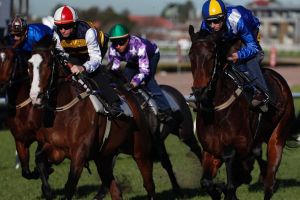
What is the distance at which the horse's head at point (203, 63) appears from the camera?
23.5 feet

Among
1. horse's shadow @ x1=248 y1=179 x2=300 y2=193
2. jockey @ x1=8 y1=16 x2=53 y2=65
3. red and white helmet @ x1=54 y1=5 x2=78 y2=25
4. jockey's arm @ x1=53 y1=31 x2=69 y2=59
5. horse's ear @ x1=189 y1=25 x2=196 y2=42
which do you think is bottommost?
horse's shadow @ x1=248 y1=179 x2=300 y2=193

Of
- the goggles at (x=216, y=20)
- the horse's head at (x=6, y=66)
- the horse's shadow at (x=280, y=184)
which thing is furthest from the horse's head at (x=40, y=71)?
the horse's shadow at (x=280, y=184)

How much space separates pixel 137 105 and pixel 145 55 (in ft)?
2.70

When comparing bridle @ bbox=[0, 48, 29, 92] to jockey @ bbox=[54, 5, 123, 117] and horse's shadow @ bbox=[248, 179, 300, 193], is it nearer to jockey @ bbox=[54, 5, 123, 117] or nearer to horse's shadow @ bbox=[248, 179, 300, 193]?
jockey @ bbox=[54, 5, 123, 117]

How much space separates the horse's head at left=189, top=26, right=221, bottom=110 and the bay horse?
100 centimetres

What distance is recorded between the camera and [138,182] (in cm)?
1035

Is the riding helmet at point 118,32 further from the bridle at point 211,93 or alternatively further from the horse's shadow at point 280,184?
the horse's shadow at point 280,184

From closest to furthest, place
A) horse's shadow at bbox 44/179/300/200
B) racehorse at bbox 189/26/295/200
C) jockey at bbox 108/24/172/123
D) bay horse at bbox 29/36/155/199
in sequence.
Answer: bay horse at bbox 29/36/155/199 < racehorse at bbox 189/26/295/200 < jockey at bbox 108/24/172/123 < horse's shadow at bbox 44/179/300/200

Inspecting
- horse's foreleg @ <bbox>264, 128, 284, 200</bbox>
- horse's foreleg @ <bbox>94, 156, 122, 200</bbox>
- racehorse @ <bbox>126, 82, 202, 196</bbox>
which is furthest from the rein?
horse's foreleg @ <bbox>264, 128, 284, 200</bbox>

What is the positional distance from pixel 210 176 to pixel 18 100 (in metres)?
2.23

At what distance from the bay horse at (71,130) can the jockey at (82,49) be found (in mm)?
166

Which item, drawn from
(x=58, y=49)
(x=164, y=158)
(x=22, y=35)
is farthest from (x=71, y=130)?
(x=164, y=158)

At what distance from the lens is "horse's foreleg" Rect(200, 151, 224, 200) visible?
7.65 metres

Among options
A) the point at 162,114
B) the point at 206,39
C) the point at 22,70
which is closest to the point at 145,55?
the point at 162,114
